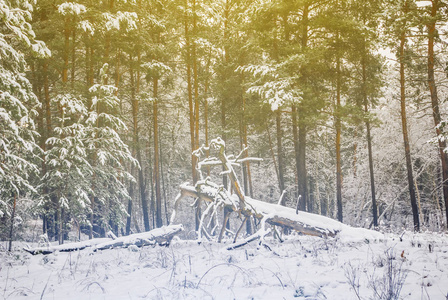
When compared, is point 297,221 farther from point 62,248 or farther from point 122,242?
point 62,248

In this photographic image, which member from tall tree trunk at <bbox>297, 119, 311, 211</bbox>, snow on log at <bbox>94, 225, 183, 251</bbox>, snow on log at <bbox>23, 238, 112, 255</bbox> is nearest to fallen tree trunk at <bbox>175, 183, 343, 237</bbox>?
snow on log at <bbox>94, 225, 183, 251</bbox>

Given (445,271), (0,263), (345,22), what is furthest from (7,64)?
(345,22)

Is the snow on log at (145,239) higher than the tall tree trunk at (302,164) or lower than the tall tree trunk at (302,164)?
lower

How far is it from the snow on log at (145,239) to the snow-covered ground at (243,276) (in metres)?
0.94

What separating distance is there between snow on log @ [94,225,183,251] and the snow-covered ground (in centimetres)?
94

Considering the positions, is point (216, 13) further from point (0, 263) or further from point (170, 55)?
point (0, 263)

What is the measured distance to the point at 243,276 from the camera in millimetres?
4188

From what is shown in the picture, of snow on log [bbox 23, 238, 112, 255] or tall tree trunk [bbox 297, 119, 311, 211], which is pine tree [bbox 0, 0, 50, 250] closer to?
snow on log [bbox 23, 238, 112, 255]

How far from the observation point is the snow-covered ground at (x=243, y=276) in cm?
350

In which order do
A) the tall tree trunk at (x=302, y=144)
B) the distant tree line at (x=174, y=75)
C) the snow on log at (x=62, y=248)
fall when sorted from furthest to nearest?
1. the tall tree trunk at (x=302, y=144)
2. the distant tree line at (x=174, y=75)
3. the snow on log at (x=62, y=248)

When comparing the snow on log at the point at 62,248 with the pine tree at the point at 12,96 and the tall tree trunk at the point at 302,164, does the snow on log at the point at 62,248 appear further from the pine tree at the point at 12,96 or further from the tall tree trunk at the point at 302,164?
the tall tree trunk at the point at 302,164

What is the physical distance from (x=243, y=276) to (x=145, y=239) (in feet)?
14.7

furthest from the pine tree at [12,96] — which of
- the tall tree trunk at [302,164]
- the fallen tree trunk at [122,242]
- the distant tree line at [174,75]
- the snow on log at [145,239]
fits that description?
the tall tree trunk at [302,164]

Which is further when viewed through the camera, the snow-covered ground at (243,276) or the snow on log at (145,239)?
the snow on log at (145,239)
